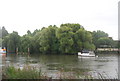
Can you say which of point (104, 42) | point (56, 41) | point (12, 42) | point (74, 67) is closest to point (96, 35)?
point (104, 42)

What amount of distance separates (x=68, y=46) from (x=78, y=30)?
6.70 meters

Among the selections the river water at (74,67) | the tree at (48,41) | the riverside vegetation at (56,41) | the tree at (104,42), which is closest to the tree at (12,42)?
the riverside vegetation at (56,41)

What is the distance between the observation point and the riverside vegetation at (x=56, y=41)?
7469cm

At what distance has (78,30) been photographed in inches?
3009

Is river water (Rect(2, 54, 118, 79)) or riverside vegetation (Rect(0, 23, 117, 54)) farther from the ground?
riverside vegetation (Rect(0, 23, 117, 54))

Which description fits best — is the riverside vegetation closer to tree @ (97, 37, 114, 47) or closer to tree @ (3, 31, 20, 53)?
tree @ (3, 31, 20, 53)

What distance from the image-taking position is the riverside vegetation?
7469cm

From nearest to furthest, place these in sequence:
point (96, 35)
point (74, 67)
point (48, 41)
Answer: point (74, 67) → point (48, 41) → point (96, 35)

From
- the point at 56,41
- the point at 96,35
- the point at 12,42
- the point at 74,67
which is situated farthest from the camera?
the point at 96,35

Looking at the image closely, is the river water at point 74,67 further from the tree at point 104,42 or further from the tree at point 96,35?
the tree at point 104,42

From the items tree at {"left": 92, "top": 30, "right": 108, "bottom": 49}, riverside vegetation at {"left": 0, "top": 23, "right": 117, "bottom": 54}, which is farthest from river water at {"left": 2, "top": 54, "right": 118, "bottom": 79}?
tree at {"left": 92, "top": 30, "right": 108, "bottom": 49}

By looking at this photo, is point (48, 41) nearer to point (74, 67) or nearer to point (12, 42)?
point (12, 42)

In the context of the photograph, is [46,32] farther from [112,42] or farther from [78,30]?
[112,42]

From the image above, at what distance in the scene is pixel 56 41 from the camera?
8162 cm
